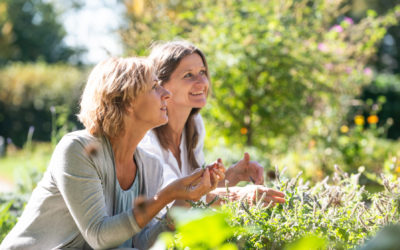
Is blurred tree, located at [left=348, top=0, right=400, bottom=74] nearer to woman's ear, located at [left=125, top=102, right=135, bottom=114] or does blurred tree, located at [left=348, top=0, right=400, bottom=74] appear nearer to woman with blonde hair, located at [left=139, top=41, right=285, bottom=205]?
woman with blonde hair, located at [left=139, top=41, right=285, bottom=205]

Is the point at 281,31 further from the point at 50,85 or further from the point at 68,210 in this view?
the point at 50,85

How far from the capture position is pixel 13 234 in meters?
1.89

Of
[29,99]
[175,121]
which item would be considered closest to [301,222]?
[175,121]

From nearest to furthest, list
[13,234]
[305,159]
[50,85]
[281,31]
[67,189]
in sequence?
[67,189], [13,234], [281,31], [305,159], [50,85]

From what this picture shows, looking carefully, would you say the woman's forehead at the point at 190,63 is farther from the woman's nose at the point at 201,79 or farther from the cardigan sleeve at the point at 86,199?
the cardigan sleeve at the point at 86,199

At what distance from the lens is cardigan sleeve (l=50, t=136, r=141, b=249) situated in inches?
67.7

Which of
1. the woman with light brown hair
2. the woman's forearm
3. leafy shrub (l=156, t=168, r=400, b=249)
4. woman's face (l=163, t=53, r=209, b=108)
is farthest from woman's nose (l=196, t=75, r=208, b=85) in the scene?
the woman's forearm

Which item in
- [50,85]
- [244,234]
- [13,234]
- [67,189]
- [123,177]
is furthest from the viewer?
[50,85]

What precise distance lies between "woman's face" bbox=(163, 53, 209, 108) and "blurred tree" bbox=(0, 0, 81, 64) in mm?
25046

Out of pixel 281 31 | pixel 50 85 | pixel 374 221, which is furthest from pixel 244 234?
pixel 50 85

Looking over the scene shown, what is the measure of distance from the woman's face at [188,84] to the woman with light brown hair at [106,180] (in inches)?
29.6

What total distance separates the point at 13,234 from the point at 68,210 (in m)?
0.26

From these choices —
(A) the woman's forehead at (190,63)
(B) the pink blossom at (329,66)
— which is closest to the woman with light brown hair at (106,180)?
(A) the woman's forehead at (190,63)

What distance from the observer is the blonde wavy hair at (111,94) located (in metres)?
1.96
